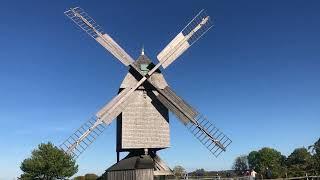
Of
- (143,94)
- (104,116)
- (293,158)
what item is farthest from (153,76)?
(293,158)

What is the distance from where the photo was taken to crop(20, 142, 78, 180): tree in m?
55.0

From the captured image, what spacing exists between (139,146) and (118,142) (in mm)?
2386

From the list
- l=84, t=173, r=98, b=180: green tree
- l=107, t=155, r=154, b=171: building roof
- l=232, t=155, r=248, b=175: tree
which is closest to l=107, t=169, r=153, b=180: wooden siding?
l=107, t=155, r=154, b=171: building roof

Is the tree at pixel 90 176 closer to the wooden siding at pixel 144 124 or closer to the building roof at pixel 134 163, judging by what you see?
the wooden siding at pixel 144 124

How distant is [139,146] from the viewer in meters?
30.4

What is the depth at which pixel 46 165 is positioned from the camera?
2178 inches

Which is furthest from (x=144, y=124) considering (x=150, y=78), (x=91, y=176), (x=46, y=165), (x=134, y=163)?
(x=91, y=176)

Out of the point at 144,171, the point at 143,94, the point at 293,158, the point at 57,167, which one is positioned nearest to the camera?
the point at 144,171

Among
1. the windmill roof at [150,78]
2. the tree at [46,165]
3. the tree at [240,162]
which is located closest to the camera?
the windmill roof at [150,78]

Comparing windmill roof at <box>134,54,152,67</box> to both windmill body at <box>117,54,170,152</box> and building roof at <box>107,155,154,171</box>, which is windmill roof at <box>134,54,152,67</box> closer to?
windmill body at <box>117,54,170,152</box>

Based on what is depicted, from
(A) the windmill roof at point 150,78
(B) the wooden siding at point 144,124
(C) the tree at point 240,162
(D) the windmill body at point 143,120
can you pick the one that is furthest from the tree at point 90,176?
(C) the tree at point 240,162

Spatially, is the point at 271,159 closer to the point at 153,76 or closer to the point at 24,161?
the point at 24,161

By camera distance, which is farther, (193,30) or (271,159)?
(271,159)

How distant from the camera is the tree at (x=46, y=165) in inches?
2164
